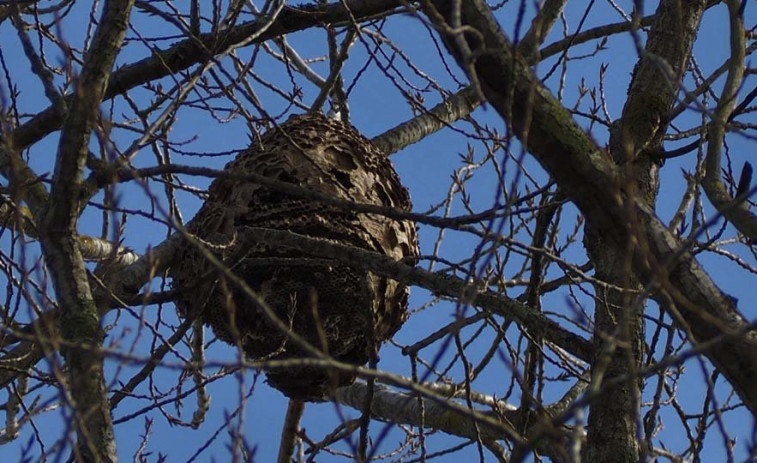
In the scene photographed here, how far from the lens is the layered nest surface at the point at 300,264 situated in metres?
3.01

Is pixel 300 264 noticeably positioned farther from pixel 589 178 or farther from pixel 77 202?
pixel 589 178

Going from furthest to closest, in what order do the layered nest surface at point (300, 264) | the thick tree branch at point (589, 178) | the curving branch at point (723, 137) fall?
the layered nest surface at point (300, 264) < the curving branch at point (723, 137) < the thick tree branch at point (589, 178)

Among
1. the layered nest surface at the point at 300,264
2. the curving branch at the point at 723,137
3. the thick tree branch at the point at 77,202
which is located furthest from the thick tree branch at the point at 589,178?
the layered nest surface at the point at 300,264

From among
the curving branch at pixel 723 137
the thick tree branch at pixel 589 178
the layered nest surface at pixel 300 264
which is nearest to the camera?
the thick tree branch at pixel 589 178

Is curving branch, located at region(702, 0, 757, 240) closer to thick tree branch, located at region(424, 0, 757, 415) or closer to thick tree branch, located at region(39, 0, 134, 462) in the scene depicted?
thick tree branch, located at region(424, 0, 757, 415)

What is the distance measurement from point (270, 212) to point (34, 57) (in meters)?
0.89

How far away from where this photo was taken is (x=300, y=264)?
2.94 m

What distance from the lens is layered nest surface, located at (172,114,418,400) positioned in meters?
3.01

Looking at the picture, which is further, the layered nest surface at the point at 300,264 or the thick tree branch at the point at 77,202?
the layered nest surface at the point at 300,264

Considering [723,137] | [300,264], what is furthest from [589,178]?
[300,264]

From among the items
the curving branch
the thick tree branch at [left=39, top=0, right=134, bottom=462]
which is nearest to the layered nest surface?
the thick tree branch at [left=39, top=0, right=134, bottom=462]

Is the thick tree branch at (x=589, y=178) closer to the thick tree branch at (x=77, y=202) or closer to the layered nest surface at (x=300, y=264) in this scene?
the thick tree branch at (x=77, y=202)

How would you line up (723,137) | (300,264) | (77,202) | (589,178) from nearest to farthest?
1. (589,178)
2. (77,202)
3. (723,137)
4. (300,264)

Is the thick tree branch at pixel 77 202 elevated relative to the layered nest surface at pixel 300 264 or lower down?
lower down
